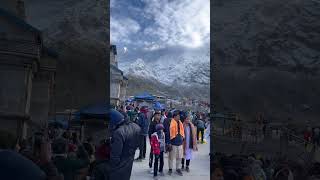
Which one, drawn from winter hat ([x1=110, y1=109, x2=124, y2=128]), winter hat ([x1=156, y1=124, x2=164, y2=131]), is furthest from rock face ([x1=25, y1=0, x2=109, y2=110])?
winter hat ([x1=156, y1=124, x2=164, y2=131])

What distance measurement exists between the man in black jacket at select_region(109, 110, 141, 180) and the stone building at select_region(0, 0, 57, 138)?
782 millimetres

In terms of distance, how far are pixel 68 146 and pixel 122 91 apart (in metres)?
0.89

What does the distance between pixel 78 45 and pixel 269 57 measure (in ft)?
6.93


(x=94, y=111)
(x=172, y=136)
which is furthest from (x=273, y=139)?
(x=94, y=111)

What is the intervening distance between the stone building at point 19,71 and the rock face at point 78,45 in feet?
0.73

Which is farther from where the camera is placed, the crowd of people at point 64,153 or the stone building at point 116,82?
the stone building at point 116,82

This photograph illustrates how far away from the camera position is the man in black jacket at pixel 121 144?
12.6 ft

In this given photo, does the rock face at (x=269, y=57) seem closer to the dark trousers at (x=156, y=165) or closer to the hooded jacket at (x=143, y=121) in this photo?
the dark trousers at (x=156, y=165)

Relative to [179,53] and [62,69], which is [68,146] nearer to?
[62,69]

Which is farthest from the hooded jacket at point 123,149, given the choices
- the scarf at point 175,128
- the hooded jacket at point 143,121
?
the hooded jacket at point 143,121

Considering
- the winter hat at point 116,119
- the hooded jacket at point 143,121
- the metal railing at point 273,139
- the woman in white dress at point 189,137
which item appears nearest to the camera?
the winter hat at point 116,119

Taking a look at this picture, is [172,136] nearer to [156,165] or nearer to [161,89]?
[156,165]

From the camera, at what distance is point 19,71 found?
4.07 meters

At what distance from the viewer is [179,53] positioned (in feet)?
16.4
